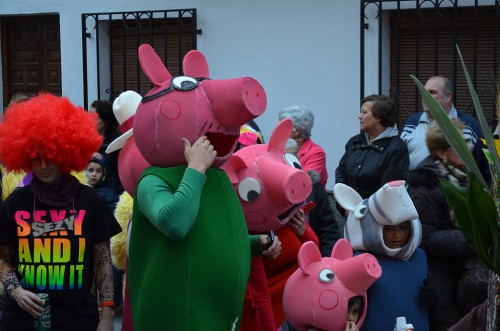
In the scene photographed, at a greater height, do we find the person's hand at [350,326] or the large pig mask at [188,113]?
the large pig mask at [188,113]

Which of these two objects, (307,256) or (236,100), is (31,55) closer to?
(307,256)

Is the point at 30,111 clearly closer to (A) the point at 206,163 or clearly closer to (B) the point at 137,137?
(B) the point at 137,137

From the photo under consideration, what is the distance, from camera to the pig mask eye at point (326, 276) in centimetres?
420

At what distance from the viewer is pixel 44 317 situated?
13.5ft

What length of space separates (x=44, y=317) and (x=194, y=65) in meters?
1.30

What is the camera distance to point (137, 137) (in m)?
3.89

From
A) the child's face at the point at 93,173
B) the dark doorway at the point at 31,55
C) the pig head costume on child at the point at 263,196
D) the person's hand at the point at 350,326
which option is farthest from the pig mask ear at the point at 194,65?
the dark doorway at the point at 31,55

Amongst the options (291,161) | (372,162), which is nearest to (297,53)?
(372,162)

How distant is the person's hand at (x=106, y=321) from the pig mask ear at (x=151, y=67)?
1.11 m

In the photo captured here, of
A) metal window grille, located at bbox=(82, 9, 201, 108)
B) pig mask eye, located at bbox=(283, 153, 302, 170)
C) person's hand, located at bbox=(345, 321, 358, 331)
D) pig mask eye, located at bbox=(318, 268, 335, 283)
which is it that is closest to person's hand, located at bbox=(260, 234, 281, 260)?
pig mask eye, located at bbox=(318, 268, 335, 283)

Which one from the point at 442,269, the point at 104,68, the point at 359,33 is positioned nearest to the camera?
the point at 442,269

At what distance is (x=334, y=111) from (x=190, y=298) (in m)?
5.84

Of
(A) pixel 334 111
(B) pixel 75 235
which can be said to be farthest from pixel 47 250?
(A) pixel 334 111

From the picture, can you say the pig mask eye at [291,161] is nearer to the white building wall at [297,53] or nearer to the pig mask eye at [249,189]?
the pig mask eye at [249,189]
